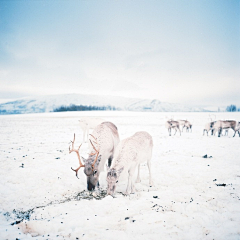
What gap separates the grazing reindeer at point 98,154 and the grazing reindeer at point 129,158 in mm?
764

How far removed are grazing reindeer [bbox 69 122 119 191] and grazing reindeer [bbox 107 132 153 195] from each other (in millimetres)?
764

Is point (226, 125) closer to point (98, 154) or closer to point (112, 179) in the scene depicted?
point (98, 154)

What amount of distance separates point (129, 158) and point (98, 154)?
132 centimetres

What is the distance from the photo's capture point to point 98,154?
21.3 ft

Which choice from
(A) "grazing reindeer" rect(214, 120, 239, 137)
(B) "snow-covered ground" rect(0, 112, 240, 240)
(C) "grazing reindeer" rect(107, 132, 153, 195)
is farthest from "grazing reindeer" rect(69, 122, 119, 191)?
(A) "grazing reindeer" rect(214, 120, 239, 137)

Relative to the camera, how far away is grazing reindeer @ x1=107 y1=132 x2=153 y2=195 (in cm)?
553

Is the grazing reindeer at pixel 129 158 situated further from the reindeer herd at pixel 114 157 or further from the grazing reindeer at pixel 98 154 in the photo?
the grazing reindeer at pixel 98 154

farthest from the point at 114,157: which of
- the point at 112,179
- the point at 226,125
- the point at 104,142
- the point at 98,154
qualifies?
the point at 226,125

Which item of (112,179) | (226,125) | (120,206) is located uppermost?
(226,125)

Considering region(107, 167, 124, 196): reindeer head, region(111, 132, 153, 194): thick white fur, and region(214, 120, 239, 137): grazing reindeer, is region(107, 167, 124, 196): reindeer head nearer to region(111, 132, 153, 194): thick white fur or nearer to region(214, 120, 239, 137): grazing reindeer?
region(111, 132, 153, 194): thick white fur

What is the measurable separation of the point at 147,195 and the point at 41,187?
170 inches

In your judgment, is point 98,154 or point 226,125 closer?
point 98,154

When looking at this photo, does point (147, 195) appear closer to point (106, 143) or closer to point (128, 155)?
point (128, 155)

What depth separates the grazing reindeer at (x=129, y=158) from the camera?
5.53 meters
